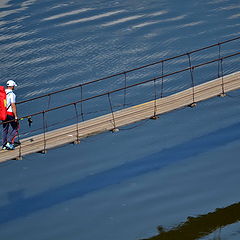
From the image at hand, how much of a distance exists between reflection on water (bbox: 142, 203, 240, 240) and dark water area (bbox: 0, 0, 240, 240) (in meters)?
0.04

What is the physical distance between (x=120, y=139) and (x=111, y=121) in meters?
5.21

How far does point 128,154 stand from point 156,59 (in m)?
6.52

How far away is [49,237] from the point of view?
20688mm

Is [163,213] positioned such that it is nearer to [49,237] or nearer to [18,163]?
[49,237]

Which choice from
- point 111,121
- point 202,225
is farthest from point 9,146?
point 202,225

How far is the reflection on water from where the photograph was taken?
67.4 feet

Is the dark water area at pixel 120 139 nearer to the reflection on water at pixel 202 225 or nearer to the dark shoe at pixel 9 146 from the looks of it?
the reflection on water at pixel 202 225

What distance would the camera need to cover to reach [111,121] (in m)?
19.9

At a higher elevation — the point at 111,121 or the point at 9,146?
the point at 9,146

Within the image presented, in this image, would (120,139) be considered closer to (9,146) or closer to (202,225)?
(202,225)

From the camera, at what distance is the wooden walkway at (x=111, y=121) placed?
62.1 feet

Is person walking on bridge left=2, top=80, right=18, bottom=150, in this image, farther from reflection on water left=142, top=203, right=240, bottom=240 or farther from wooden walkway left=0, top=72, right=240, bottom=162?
reflection on water left=142, top=203, right=240, bottom=240

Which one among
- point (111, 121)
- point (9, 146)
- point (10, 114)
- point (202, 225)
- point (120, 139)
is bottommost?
point (202, 225)

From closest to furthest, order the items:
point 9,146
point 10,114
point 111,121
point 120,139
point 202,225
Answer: point 10,114 → point 9,146 → point 111,121 → point 202,225 → point 120,139
